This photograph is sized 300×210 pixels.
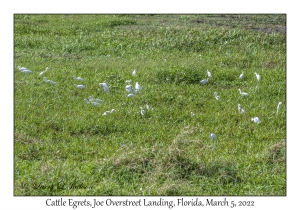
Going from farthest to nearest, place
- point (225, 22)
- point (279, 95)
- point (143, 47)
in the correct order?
point (225, 22) < point (143, 47) < point (279, 95)

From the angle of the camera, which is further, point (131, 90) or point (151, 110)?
point (131, 90)

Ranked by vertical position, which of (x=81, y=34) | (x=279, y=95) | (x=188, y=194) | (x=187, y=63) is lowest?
(x=188, y=194)

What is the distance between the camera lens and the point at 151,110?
778 cm

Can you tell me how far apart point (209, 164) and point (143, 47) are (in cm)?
640

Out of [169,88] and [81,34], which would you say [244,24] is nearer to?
[81,34]

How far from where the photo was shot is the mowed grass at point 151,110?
18.1ft

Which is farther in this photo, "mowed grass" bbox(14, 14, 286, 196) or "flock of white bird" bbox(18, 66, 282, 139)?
"flock of white bird" bbox(18, 66, 282, 139)

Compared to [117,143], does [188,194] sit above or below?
below

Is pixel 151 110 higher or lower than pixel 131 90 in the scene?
lower

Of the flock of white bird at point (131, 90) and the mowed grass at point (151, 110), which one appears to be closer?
the mowed grass at point (151, 110)

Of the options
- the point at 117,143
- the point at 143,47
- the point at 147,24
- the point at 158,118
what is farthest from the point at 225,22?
the point at 117,143

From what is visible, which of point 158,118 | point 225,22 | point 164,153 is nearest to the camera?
point 164,153

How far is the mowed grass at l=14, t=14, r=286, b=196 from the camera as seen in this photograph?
5.51m

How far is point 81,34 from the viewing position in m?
12.9
